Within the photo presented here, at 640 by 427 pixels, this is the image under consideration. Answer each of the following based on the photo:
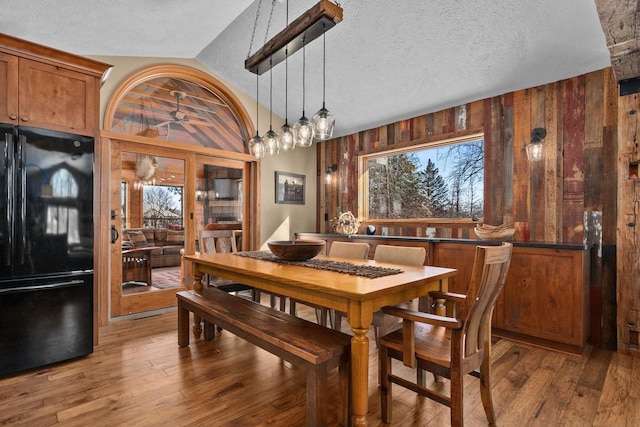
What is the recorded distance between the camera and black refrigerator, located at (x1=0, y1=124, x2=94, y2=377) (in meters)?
2.44

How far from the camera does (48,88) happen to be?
2656 millimetres

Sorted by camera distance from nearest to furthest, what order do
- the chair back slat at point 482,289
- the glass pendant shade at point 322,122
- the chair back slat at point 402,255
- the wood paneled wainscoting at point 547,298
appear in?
the chair back slat at point 482,289
the glass pendant shade at point 322,122
the chair back slat at point 402,255
the wood paneled wainscoting at point 547,298

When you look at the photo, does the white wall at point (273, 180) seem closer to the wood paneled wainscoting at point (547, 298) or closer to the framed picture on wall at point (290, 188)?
the framed picture on wall at point (290, 188)

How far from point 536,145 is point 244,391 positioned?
11.3 ft

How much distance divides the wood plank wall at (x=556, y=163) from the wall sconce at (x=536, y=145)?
0.15 ft

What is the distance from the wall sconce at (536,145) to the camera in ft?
10.9

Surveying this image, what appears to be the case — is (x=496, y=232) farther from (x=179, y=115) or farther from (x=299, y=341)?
(x=179, y=115)

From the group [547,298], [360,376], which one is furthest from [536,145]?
[360,376]

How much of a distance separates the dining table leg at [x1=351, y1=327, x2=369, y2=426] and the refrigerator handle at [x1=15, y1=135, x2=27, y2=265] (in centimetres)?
255

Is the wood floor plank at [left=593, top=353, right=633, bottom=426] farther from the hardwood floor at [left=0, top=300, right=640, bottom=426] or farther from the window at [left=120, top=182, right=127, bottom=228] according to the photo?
the window at [left=120, top=182, right=127, bottom=228]

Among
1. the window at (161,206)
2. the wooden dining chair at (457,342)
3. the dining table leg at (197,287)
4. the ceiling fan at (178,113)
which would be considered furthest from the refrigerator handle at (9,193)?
the wooden dining chair at (457,342)

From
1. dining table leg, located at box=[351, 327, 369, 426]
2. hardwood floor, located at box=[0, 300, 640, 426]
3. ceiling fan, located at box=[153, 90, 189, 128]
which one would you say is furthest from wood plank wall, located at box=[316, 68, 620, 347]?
ceiling fan, located at box=[153, 90, 189, 128]

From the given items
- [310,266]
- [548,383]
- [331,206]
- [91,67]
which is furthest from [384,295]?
[331,206]

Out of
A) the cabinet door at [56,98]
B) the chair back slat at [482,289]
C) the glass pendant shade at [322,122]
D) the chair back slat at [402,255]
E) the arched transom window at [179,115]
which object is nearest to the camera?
the chair back slat at [482,289]
